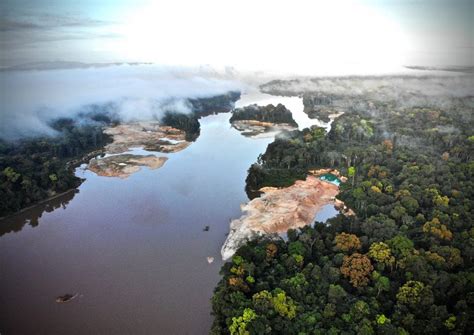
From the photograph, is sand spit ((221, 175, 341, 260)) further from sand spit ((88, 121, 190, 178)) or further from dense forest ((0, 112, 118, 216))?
dense forest ((0, 112, 118, 216))

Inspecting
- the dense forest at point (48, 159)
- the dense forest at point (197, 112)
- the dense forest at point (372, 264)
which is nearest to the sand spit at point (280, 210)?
the dense forest at point (372, 264)

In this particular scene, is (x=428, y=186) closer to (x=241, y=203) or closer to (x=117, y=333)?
(x=241, y=203)

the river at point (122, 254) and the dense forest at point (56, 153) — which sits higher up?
the dense forest at point (56, 153)

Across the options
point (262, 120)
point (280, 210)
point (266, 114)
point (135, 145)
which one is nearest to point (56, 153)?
point (135, 145)

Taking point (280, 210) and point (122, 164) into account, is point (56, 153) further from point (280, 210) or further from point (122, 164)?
point (280, 210)

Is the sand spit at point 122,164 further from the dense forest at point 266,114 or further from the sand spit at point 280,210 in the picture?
the dense forest at point 266,114

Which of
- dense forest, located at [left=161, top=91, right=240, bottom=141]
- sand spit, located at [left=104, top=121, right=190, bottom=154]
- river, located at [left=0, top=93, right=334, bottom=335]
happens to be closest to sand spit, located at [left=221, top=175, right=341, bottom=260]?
river, located at [left=0, top=93, right=334, bottom=335]
